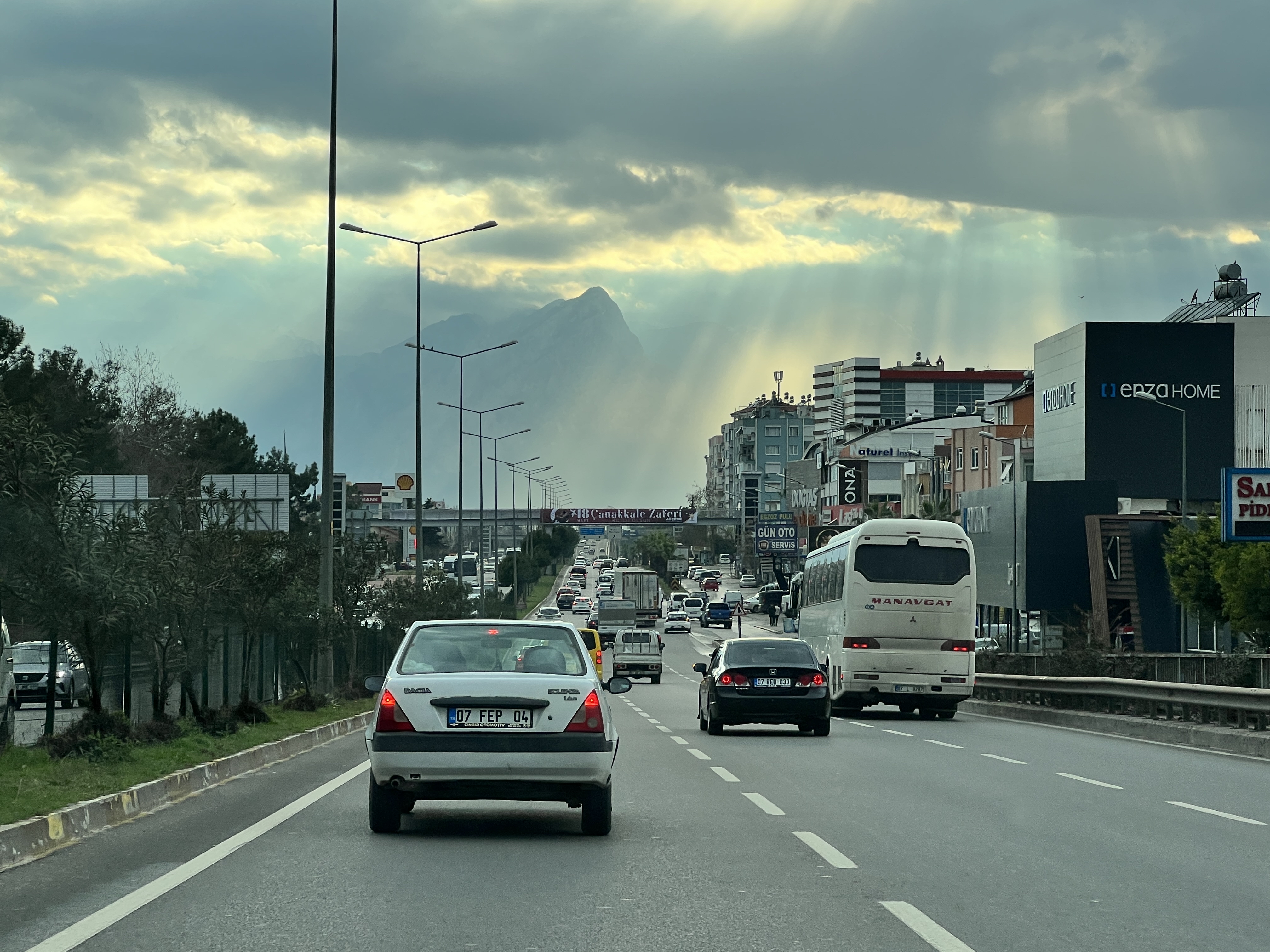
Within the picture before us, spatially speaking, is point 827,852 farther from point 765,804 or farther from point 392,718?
point 765,804

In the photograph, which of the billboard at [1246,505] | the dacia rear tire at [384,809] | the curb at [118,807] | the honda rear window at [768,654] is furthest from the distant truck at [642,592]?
the dacia rear tire at [384,809]

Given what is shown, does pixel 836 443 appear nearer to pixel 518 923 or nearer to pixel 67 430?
pixel 67 430

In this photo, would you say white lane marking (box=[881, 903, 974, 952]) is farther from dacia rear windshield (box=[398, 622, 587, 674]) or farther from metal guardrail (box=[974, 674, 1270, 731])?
metal guardrail (box=[974, 674, 1270, 731])

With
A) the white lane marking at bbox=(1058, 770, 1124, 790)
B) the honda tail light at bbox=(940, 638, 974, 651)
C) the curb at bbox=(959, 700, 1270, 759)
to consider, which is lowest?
the curb at bbox=(959, 700, 1270, 759)

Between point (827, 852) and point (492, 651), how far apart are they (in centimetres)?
268

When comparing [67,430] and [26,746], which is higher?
[67,430]

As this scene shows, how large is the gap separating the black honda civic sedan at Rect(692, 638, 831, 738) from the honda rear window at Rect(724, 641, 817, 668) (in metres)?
0.01

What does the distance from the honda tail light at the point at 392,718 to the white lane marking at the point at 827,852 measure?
9.10 ft

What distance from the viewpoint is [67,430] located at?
71812 millimetres

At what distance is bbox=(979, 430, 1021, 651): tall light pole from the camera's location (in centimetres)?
6450

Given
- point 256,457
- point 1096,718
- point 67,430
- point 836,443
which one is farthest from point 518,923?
point 836,443

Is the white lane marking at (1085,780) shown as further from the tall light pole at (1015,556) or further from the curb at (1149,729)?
the tall light pole at (1015,556)

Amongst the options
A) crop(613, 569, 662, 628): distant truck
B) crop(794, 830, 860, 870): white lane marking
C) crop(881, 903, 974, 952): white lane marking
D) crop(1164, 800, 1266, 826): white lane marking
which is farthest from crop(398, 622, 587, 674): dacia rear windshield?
crop(613, 569, 662, 628): distant truck

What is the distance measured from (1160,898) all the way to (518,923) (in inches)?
141
